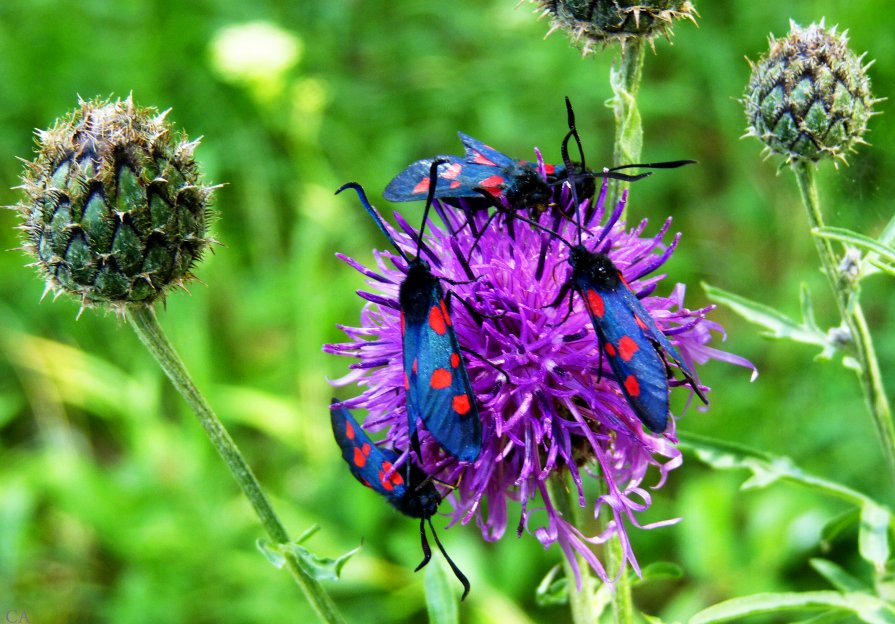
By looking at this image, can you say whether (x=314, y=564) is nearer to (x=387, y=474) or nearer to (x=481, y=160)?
(x=387, y=474)

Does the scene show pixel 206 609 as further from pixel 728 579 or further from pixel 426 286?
pixel 426 286

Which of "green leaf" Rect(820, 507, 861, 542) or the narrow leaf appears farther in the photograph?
"green leaf" Rect(820, 507, 861, 542)

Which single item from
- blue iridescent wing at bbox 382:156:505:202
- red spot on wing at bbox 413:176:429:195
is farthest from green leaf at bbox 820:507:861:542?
red spot on wing at bbox 413:176:429:195

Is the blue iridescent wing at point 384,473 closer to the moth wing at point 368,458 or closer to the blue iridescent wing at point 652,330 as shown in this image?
the moth wing at point 368,458

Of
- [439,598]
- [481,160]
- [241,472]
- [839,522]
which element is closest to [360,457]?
[241,472]

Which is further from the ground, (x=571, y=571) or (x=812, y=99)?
(x=812, y=99)

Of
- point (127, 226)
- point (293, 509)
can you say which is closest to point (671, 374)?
point (127, 226)

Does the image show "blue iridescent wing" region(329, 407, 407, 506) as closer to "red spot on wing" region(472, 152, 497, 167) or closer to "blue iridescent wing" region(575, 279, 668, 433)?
"blue iridescent wing" region(575, 279, 668, 433)
